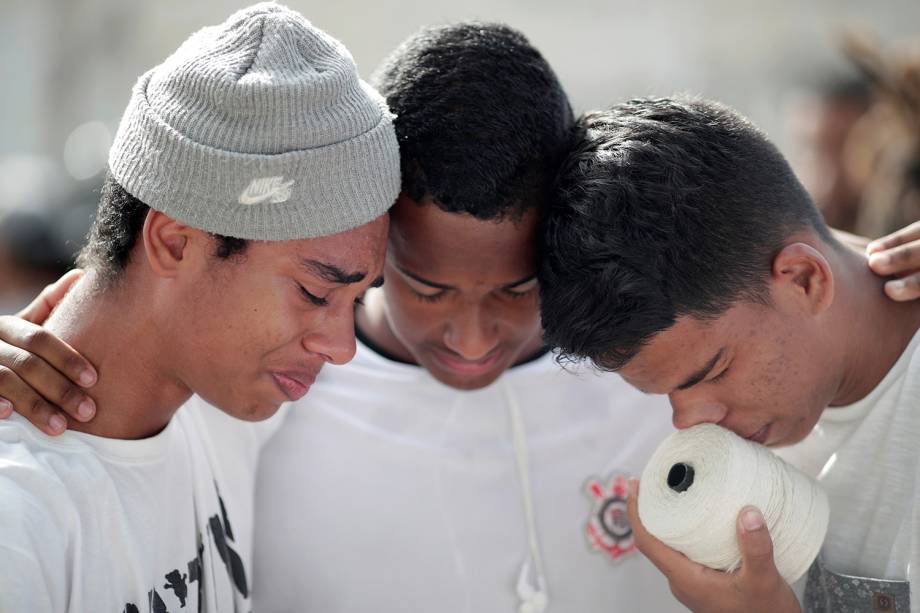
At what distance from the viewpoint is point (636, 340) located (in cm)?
252

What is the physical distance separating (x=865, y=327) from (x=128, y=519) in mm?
1845

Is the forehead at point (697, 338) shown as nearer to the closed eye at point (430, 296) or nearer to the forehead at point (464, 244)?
the forehead at point (464, 244)

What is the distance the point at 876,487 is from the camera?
2.66 meters

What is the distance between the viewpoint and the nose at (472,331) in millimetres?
2812

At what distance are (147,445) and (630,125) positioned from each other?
1.40m

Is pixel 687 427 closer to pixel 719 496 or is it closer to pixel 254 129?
pixel 719 496

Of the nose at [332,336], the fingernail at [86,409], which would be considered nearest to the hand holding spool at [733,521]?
the nose at [332,336]

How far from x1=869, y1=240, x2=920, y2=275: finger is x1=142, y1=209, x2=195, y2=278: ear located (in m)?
1.72

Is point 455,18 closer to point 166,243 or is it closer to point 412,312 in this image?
point 412,312

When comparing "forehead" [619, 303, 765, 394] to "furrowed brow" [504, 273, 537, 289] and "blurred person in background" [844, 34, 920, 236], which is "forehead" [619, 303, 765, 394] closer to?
"furrowed brow" [504, 273, 537, 289]

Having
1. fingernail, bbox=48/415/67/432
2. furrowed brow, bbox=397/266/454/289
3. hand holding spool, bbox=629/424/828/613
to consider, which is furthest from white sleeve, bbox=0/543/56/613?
hand holding spool, bbox=629/424/828/613

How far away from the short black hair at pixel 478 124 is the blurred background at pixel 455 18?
5.13 metres

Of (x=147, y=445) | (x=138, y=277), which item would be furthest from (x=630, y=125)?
(x=147, y=445)

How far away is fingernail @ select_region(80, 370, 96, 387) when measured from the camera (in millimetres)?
2324
